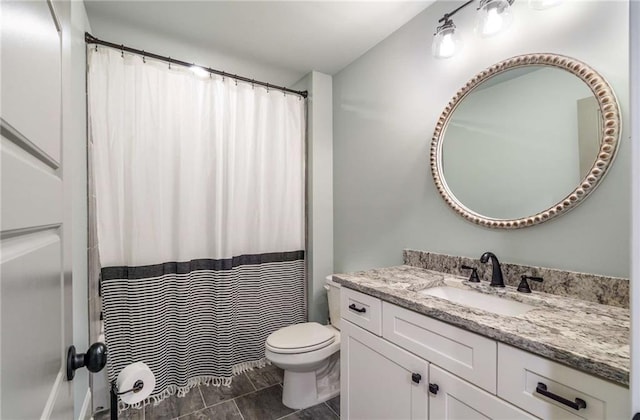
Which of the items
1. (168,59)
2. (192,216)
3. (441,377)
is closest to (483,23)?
(441,377)

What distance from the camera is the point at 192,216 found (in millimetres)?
2066

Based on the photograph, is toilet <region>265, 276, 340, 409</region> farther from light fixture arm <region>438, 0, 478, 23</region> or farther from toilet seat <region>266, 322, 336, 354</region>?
light fixture arm <region>438, 0, 478, 23</region>

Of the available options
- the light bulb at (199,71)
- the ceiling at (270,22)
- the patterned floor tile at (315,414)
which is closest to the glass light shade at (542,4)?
the ceiling at (270,22)

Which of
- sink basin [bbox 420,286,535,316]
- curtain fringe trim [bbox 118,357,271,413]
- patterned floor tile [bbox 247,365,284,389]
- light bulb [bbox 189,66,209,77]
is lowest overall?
patterned floor tile [bbox 247,365,284,389]

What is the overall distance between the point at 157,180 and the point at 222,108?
726mm

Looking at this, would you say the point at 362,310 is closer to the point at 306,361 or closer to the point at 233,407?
the point at 306,361

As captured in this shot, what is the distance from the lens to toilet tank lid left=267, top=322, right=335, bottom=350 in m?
1.78

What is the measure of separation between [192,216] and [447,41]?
1.93 m

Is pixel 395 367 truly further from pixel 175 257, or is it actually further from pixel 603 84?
pixel 175 257

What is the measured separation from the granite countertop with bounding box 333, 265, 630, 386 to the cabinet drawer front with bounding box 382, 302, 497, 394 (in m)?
0.04

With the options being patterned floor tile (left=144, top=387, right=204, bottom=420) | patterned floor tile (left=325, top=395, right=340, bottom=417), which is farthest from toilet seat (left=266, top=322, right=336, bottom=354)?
patterned floor tile (left=144, top=387, right=204, bottom=420)

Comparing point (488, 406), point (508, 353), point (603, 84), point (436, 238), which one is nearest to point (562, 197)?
point (603, 84)

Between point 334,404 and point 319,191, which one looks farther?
point 319,191

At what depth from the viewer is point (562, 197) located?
3.90ft
